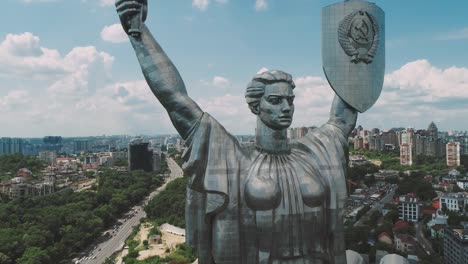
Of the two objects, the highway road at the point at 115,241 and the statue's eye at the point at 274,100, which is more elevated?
the statue's eye at the point at 274,100

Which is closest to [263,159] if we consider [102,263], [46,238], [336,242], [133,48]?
[336,242]

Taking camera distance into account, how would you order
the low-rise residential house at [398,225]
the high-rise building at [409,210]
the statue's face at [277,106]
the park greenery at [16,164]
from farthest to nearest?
the park greenery at [16,164] → the high-rise building at [409,210] → the low-rise residential house at [398,225] → the statue's face at [277,106]

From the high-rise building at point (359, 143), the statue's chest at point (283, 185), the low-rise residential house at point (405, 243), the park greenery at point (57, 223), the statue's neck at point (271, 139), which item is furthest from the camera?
the high-rise building at point (359, 143)

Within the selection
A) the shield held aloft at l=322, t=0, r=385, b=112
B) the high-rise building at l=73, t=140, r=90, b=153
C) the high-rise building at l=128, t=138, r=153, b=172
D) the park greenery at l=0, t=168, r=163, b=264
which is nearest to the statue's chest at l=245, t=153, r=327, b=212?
the shield held aloft at l=322, t=0, r=385, b=112

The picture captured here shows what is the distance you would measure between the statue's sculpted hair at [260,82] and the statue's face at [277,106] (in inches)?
1.9

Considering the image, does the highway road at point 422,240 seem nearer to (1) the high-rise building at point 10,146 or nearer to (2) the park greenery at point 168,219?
(2) the park greenery at point 168,219

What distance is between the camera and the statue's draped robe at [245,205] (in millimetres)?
4711

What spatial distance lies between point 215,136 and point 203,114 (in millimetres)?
294

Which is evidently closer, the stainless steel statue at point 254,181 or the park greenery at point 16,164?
the stainless steel statue at point 254,181

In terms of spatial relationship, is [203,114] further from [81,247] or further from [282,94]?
[81,247]

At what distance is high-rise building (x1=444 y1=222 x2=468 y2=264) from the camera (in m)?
22.8

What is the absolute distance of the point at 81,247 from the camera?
90.2 feet

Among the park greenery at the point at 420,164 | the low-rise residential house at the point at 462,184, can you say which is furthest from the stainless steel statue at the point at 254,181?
the park greenery at the point at 420,164

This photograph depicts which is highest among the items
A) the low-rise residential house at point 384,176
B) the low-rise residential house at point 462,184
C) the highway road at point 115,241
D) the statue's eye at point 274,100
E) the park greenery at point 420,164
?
the statue's eye at point 274,100
